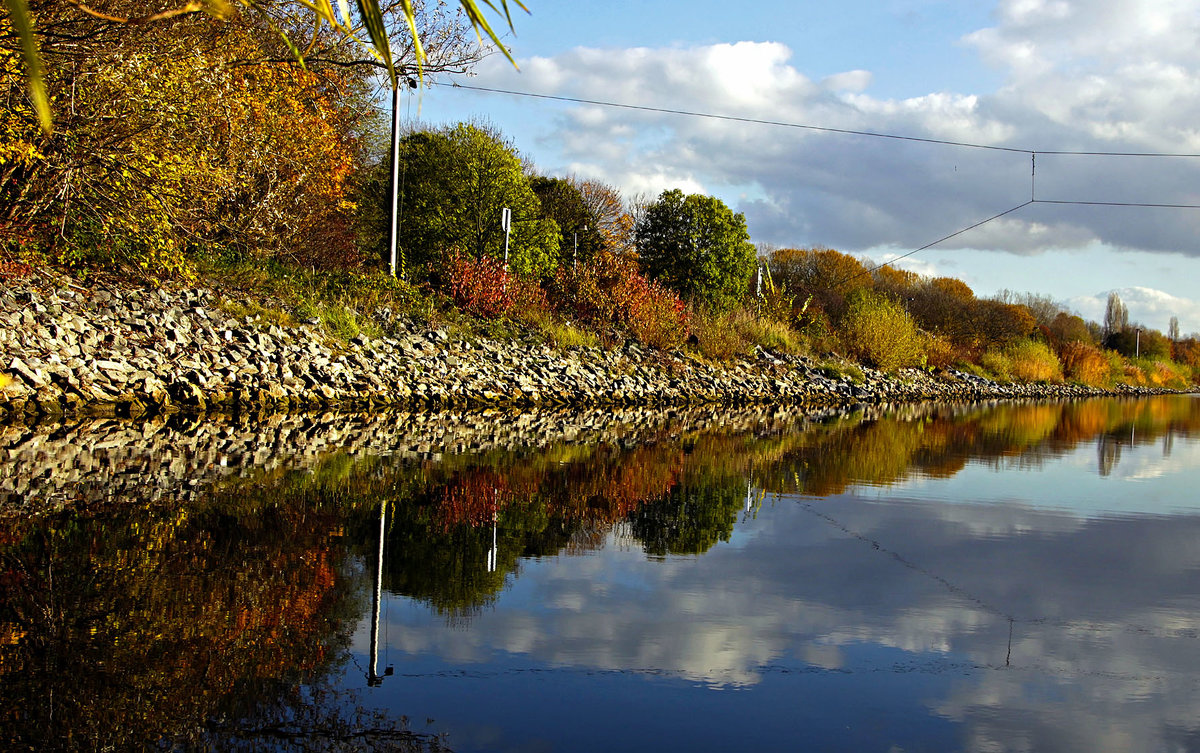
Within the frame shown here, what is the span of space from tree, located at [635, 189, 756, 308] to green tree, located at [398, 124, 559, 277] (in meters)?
7.28

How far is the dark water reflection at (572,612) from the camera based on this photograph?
3213 mm

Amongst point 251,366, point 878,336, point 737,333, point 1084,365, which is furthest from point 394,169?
point 1084,365

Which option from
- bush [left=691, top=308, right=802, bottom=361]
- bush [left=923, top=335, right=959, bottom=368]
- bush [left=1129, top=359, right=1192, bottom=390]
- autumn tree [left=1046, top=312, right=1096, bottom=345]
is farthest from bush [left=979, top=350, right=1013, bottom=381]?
bush [left=1129, top=359, right=1192, bottom=390]

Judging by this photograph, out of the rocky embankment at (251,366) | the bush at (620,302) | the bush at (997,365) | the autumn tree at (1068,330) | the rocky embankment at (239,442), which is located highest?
the autumn tree at (1068,330)

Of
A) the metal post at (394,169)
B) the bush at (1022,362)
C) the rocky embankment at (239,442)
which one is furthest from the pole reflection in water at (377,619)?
the bush at (1022,362)

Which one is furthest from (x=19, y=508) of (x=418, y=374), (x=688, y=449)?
(x=418, y=374)

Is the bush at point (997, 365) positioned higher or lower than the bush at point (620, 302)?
lower

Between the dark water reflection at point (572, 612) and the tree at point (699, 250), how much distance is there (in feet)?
88.6

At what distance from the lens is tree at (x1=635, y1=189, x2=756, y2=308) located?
36094 millimetres

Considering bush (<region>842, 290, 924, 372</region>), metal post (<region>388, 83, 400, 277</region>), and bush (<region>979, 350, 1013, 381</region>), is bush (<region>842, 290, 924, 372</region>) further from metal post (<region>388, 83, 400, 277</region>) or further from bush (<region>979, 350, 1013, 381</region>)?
metal post (<region>388, 83, 400, 277</region>)

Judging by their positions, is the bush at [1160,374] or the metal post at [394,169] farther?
the bush at [1160,374]

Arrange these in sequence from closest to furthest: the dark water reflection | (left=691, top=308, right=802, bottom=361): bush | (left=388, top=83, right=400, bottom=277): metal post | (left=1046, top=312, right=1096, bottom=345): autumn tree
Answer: the dark water reflection → (left=388, top=83, right=400, bottom=277): metal post → (left=691, top=308, right=802, bottom=361): bush → (left=1046, top=312, right=1096, bottom=345): autumn tree

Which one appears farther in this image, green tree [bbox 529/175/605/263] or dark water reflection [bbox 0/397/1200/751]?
green tree [bbox 529/175/605/263]

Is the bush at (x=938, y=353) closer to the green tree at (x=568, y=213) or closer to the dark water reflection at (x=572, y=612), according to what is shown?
the green tree at (x=568, y=213)
